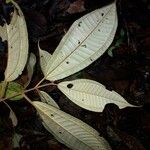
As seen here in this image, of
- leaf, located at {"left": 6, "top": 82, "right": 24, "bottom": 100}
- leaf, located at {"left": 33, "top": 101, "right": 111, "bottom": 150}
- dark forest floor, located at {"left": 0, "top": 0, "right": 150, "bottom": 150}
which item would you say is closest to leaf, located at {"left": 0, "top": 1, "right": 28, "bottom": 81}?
leaf, located at {"left": 6, "top": 82, "right": 24, "bottom": 100}

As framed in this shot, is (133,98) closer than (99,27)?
No

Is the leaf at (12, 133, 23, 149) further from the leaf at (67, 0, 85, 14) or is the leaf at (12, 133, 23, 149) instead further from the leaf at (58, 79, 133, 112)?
the leaf at (67, 0, 85, 14)

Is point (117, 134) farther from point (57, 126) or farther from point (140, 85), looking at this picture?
point (57, 126)

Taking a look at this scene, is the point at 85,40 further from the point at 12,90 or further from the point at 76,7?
the point at 76,7

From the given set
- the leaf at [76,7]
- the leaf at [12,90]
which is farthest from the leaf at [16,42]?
the leaf at [76,7]

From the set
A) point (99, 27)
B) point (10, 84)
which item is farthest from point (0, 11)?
point (99, 27)

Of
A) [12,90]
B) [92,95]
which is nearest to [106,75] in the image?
[92,95]
